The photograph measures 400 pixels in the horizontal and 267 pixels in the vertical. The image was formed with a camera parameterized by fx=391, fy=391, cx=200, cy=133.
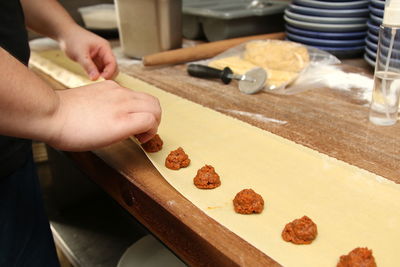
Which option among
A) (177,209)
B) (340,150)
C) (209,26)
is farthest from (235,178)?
(209,26)

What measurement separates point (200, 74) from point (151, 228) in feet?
2.10

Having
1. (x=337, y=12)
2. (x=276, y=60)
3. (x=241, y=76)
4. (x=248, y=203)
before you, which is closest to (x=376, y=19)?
(x=337, y=12)

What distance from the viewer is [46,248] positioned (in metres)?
0.98

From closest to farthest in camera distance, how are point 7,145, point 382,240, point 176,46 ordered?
point 382,240
point 7,145
point 176,46

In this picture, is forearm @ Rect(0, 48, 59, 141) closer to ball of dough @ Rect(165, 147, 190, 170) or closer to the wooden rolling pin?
ball of dough @ Rect(165, 147, 190, 170)

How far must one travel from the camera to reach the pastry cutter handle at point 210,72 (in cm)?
116

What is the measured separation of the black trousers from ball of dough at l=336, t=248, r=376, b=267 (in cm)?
69

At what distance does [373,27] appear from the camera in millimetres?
1185

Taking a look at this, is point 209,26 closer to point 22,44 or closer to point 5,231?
point 22,44

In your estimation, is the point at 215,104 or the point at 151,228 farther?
the point at 215,104

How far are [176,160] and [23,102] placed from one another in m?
0.28

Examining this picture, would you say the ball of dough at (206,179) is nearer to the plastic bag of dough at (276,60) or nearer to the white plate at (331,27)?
the plastic bag of dough at (276,60)

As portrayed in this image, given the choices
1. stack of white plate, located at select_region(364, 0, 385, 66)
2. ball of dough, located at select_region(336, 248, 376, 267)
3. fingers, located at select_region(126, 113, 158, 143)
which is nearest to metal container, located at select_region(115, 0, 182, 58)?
stack of white plate, located at select_region(364, 0, 385, 66)

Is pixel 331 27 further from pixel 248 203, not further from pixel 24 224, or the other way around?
pixel 24 224
